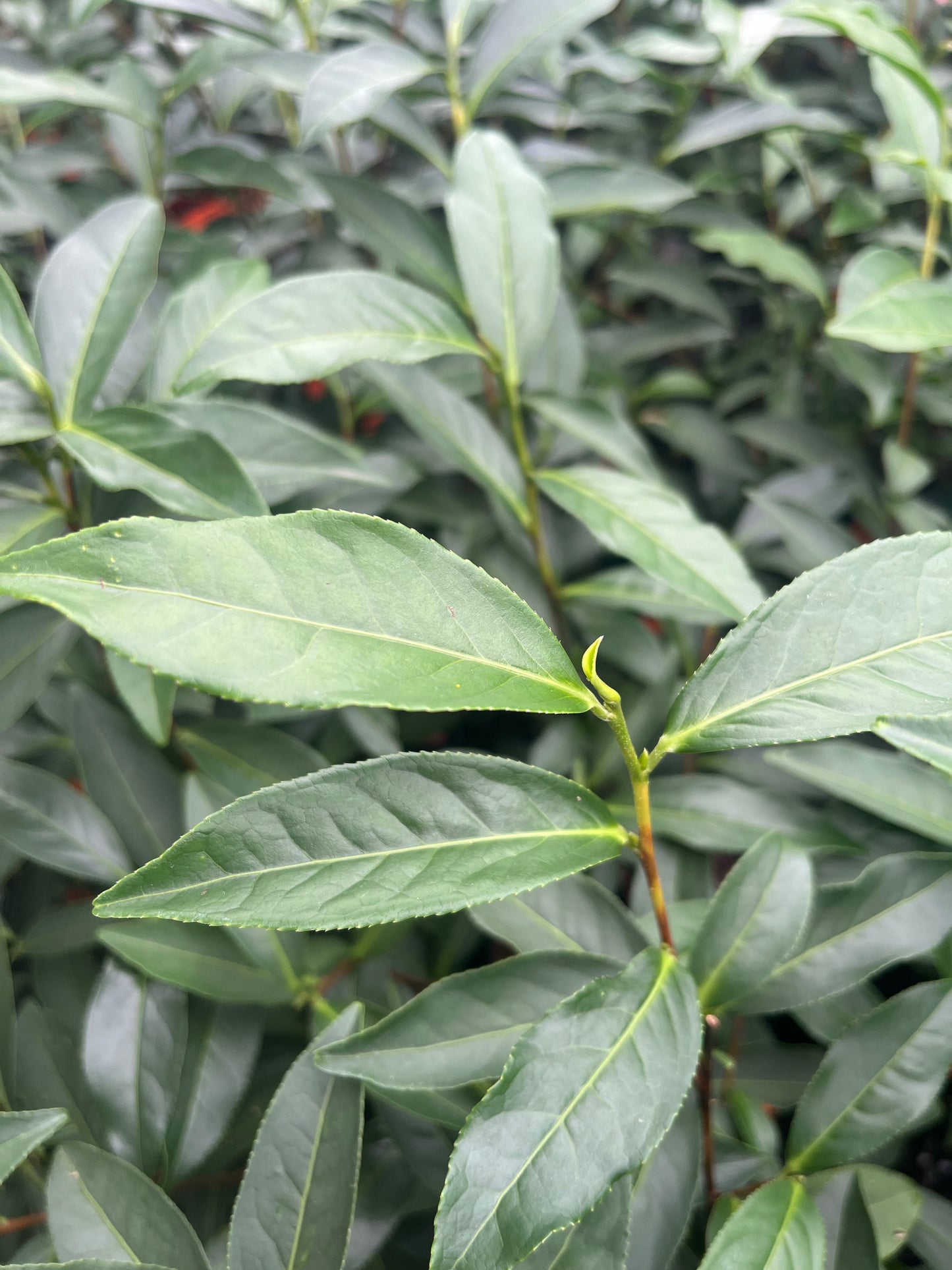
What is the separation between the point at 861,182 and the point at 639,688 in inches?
27.2

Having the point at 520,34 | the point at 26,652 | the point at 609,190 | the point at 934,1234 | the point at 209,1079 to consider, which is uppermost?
the point at 520,34

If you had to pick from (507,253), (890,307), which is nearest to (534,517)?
(507,253)

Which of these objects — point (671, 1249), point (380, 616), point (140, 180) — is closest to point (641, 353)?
point (140, 180)

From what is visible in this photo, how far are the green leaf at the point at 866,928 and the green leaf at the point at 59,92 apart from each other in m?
0.79

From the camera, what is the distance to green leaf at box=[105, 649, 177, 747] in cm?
53

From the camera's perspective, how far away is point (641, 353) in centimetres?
93

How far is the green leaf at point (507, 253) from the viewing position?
24.6 inches

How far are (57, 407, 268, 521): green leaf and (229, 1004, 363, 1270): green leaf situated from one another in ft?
0.95

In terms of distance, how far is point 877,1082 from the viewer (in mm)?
497

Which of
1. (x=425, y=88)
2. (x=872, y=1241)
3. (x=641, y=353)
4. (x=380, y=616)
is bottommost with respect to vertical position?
(x=872, y=1241)

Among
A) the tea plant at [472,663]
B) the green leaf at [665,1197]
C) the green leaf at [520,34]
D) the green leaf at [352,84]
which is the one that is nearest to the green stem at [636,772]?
the tea plant at [472,663]

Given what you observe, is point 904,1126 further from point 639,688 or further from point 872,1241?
point 639,688

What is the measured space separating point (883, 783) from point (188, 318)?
1.93 ft

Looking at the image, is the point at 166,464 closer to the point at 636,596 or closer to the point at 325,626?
the point at 325,626
